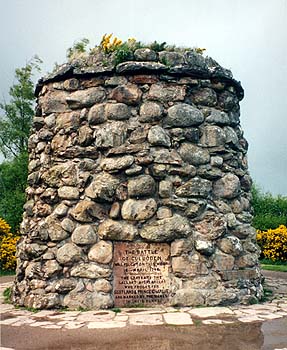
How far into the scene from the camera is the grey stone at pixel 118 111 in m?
5.88

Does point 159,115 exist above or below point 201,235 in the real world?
above

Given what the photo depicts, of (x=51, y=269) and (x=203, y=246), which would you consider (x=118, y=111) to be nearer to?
(x=203, y=246)

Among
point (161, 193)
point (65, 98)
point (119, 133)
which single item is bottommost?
point (161, 193)

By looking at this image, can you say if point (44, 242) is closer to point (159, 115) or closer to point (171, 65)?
point (159, 115)

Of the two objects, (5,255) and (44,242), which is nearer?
(44,242)

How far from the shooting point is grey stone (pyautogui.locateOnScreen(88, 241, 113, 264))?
5461mm

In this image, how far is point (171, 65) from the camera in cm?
610

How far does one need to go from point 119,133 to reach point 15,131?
14641 millimetres

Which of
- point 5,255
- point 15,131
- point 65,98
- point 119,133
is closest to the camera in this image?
point 119,133

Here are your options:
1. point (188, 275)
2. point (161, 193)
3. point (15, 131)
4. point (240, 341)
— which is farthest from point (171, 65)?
point (15, 131)

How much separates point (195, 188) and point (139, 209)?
89 centimetres

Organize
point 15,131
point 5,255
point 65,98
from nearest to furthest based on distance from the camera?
point 65,98 → point 5,255 → point 15,131

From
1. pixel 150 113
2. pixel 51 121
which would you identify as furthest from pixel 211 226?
pixel 51 121

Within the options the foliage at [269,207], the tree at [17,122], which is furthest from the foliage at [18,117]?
the foliage at [269,207]
